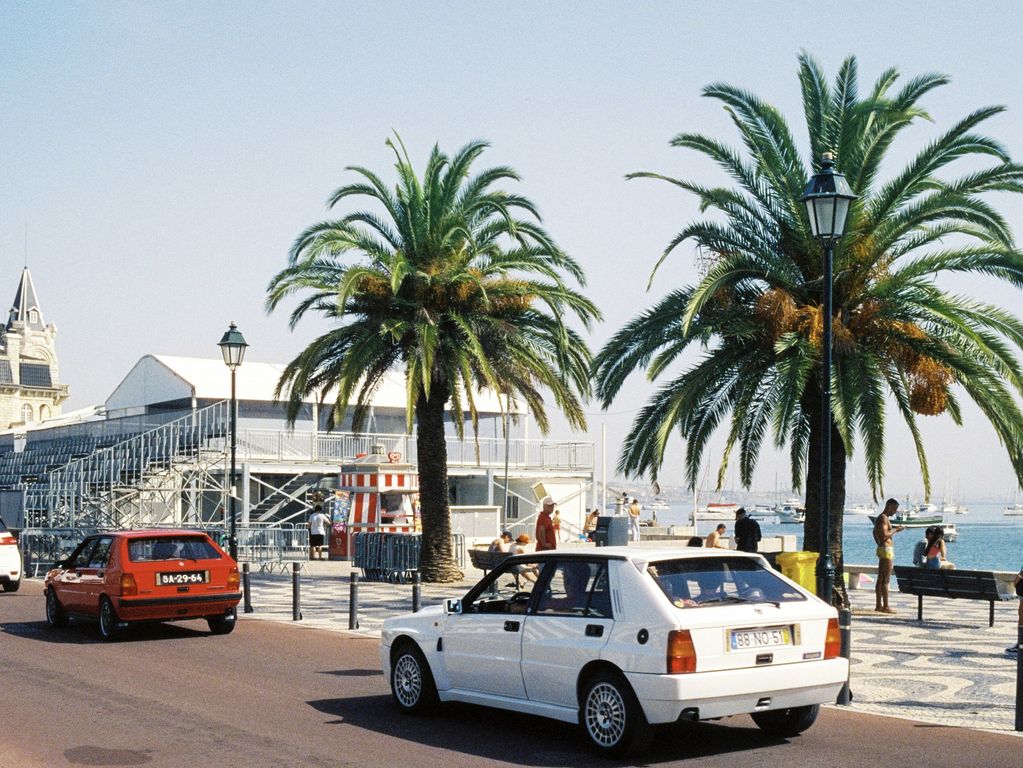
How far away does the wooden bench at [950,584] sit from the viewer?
17844mm

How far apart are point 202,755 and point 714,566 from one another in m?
3.94

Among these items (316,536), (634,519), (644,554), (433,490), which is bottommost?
(316,536)

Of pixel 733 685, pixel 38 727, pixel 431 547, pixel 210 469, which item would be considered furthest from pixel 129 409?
pixel 733 685

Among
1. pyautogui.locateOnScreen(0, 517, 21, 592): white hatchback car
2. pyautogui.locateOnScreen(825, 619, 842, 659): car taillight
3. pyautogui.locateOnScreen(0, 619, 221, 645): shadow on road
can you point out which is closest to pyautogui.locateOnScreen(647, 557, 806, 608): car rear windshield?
pyautogui.locateOnScreen(825, 619, 842, 659): car taillight

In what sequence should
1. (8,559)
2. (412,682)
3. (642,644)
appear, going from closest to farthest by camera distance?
(642,644)
(412,682)
(8,559)

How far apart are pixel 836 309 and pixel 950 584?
4445mm

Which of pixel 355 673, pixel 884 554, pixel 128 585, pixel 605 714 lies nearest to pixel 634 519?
pixel 884 554

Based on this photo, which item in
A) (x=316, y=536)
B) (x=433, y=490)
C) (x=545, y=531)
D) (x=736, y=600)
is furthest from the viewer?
(x=316, y=536)

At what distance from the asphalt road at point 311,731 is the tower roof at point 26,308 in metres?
140

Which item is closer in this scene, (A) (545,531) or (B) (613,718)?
(B) (613,718)

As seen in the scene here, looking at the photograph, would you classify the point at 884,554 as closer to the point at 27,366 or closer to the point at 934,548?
the point at 934,548

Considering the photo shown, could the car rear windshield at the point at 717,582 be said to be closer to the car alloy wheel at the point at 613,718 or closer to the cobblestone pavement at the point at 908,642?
the car alloy wheel at the point at 613,718

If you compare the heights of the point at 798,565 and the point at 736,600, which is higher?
the point at 736,600

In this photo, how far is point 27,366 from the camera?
136250 millimetres
